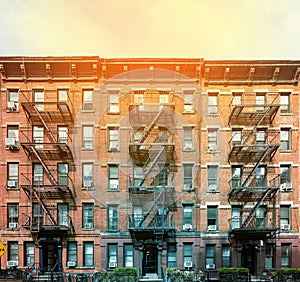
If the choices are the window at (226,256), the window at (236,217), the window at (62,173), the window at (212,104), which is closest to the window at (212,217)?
the window at (236,217)

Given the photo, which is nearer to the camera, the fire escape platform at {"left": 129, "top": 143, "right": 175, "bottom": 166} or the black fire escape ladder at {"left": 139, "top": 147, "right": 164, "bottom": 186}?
the black fire escape ladder at {"left": 139, "top": 147, "right": 164, "bottom": 186}

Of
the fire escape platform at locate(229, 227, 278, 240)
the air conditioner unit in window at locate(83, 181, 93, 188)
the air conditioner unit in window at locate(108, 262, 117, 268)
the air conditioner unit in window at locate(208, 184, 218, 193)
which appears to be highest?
the air conditioner unit in window at locate(83, 181, 93, 188)

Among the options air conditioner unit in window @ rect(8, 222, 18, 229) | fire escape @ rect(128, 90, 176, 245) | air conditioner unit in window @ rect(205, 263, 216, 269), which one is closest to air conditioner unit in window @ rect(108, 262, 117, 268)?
fire escape @ rect(128, 90, 176, 245)

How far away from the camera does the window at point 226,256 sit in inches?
906

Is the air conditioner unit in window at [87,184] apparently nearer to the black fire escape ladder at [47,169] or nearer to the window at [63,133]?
the black fire escape ladder at [47,169]

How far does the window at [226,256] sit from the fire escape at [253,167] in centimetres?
89

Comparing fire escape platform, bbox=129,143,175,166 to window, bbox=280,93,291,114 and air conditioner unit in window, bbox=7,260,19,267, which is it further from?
air conditioner unit in window, bbox=7,260,19,267

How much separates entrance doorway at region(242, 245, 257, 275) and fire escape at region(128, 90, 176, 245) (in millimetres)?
5441

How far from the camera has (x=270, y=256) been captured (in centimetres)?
2320

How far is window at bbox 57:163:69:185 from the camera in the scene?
2370 centimetres

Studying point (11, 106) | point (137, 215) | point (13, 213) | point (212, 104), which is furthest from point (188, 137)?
point (13, 213)

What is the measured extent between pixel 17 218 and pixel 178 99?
14677 millimetres

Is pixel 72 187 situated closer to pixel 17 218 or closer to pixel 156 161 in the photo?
pixel 17 218

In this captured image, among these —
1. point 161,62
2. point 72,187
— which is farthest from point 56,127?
point 161,62
